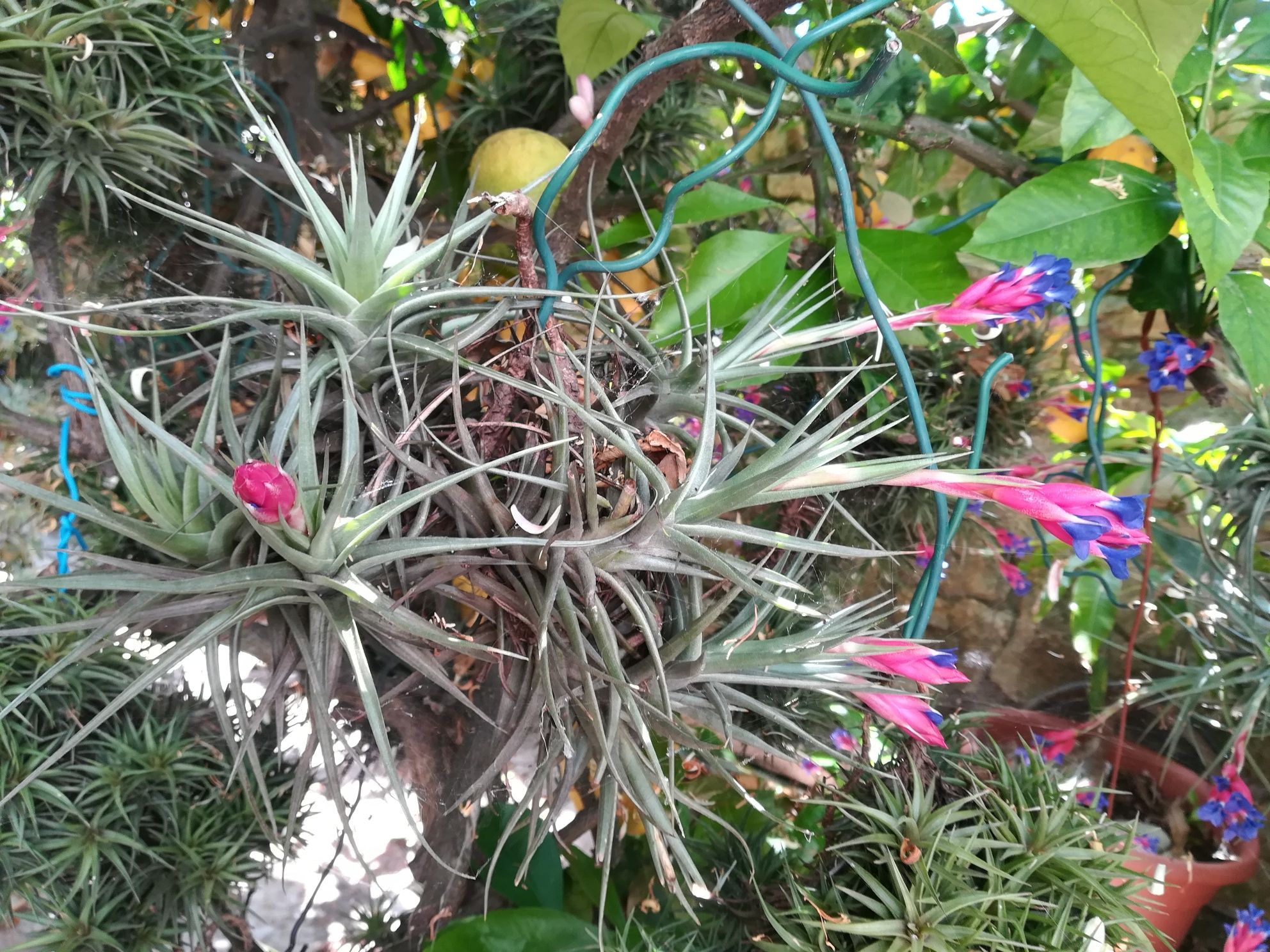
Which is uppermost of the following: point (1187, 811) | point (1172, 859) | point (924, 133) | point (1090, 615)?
point (924, 133)

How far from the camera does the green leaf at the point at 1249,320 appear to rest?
43 centimetres

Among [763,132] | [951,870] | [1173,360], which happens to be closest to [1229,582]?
[1173,360]

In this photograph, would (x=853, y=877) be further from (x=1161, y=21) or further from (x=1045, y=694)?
(x=1045, y=694)

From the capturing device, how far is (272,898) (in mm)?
1007

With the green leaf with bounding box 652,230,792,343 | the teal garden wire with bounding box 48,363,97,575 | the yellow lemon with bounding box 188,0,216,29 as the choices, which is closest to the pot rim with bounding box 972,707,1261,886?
the green leaf with bounding box 652,230,792,343

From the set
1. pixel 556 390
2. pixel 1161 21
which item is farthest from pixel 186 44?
pixel 1161 21

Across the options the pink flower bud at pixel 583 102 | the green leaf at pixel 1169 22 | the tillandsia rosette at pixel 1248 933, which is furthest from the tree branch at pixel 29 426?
the tillandsia rosette at pixel 1248 933

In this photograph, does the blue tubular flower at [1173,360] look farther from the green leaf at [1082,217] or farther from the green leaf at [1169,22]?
the green leaf at [1169,22]

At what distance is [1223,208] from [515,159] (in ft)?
1.36

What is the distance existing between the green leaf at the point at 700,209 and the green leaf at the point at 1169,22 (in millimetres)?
211

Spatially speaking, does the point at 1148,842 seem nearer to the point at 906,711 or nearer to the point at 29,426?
the point at 906,711

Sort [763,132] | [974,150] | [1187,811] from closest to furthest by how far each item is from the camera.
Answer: [763,132] → [974,150] → [1187,811]

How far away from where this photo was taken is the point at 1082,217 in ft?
1.53

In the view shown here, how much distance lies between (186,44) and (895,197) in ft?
2.35
